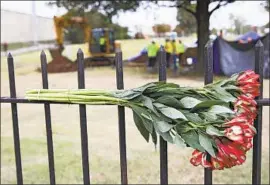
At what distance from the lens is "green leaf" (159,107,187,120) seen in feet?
4.96

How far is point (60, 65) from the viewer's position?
2153cm

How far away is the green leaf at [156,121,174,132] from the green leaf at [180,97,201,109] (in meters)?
0.10

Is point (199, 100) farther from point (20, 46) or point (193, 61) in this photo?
point (20, 46)

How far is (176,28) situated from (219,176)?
42.7 m

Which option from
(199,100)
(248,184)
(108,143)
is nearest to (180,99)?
(199,100)

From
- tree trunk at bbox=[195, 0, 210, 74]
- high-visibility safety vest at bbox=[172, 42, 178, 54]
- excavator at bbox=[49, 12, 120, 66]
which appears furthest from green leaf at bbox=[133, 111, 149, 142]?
excavator at bbox=[49, 12, 120, 66]

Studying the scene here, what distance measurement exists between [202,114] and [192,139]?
102mm

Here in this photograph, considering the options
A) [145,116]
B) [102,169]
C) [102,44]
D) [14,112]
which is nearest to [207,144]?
[145,116]

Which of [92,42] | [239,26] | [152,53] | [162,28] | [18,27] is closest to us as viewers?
[152,53]

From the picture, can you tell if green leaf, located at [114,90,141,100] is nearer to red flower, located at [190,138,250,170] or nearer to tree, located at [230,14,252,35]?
red flower, located at [190,138,250,170]

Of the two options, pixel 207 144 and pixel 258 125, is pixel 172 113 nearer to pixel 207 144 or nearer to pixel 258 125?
pixel 207 144

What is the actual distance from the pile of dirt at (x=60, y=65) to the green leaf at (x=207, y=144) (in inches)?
743

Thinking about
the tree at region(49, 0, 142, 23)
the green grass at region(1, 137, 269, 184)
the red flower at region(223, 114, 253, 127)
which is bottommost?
the green grass at region(1, 137, 269, 184)

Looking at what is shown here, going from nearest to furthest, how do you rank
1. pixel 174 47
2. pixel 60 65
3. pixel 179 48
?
pixel 174 47 < pixel 179 48 < pixel 60 65
